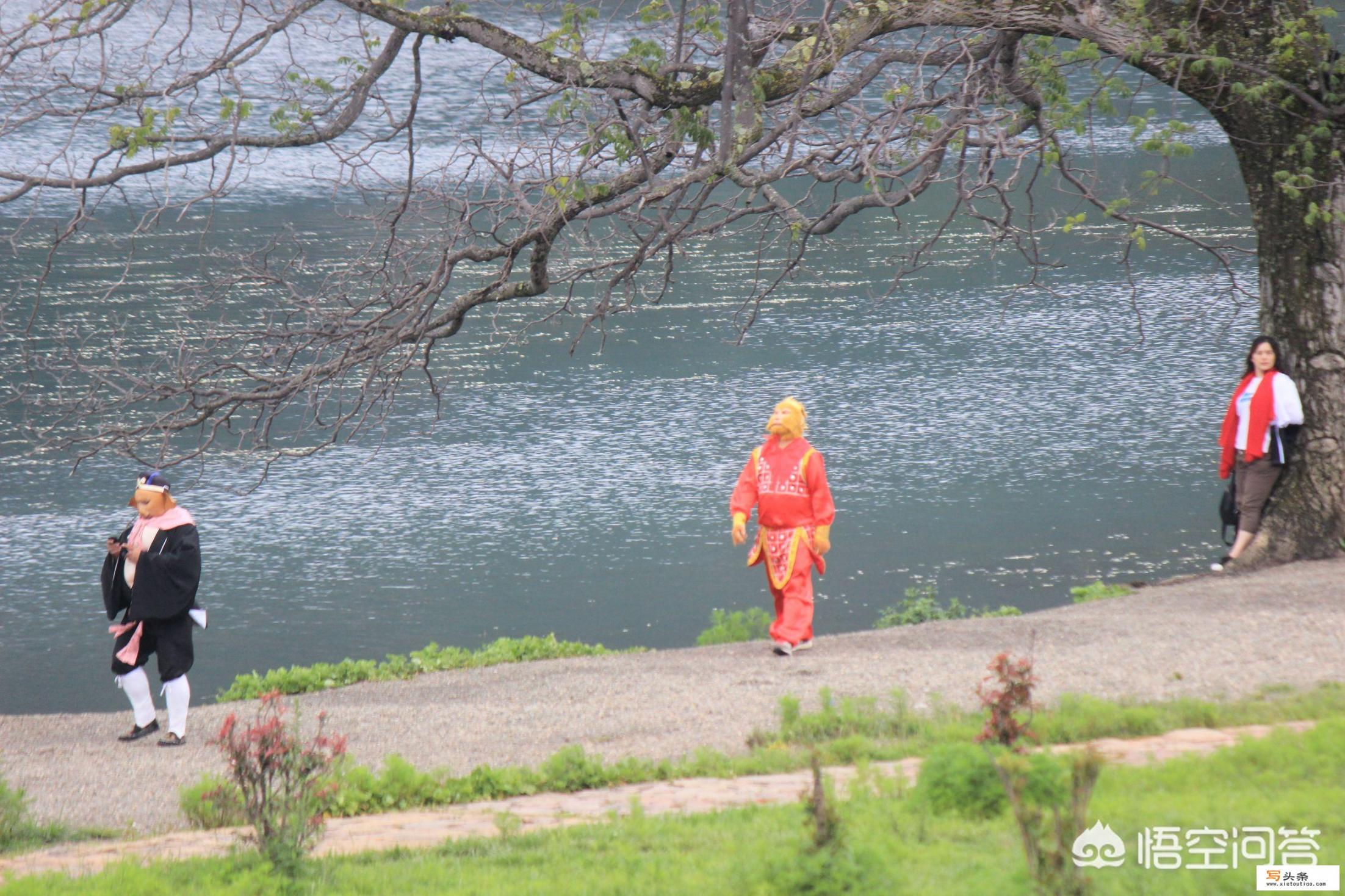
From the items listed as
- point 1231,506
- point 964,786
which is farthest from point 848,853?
point 1231,506

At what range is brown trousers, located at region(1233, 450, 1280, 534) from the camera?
9672mm

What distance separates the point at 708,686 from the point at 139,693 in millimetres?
3538

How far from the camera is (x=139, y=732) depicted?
8.06m

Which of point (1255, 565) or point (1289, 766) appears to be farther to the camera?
point (1255, 565)

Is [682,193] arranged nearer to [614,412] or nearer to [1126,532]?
Answer: [1126,532]

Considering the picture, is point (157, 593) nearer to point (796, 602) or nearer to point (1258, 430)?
point (796, 602)

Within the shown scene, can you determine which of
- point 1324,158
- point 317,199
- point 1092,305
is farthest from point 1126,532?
point 317,199

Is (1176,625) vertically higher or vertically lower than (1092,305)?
lower

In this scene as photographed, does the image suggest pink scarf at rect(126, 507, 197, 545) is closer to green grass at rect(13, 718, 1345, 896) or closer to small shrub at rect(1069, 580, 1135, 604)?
green grass at rect(13, 718, 1345, 896)

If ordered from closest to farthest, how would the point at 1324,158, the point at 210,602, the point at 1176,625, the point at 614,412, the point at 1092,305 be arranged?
the point at 1176,625 < the point at 1324,158 < the point at 210,602 < the point at 614,412 < the point at 1092,305

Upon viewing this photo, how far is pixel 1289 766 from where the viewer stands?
186 inches

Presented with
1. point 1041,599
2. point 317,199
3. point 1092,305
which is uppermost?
point 317,199

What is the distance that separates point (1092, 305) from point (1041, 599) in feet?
47.3

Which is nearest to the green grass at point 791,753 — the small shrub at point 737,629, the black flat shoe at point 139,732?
the black flat shoe at point 139,732
